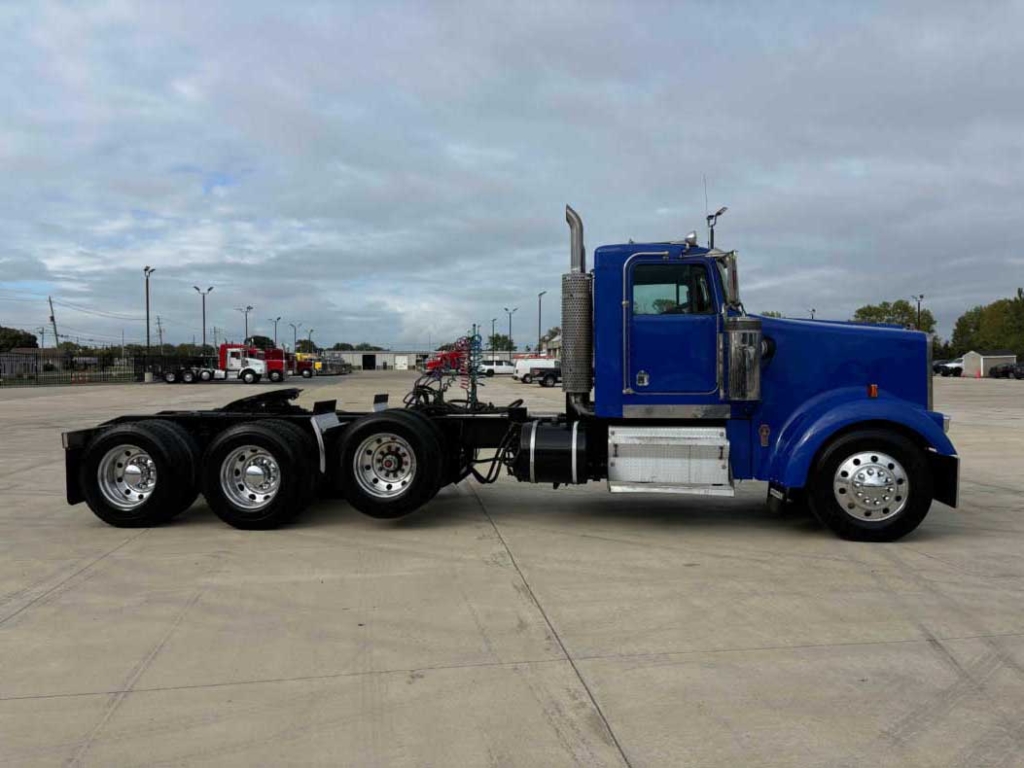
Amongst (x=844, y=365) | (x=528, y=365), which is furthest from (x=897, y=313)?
(x=844, y=365)

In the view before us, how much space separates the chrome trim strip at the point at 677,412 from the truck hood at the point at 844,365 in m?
0.44

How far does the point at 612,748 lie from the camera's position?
3.09m

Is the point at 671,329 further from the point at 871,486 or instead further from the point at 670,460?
the point at 871,486

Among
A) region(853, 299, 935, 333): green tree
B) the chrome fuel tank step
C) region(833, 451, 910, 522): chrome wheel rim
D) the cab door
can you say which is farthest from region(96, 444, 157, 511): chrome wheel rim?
region(853, 299, 935, 333): green tree

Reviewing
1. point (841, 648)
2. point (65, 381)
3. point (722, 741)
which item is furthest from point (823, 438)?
point (65, 381)

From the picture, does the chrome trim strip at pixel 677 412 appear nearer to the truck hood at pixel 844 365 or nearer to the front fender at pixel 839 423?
the truck hood at pixel 844 365

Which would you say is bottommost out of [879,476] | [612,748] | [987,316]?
[612,748]

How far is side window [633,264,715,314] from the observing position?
6629 millimetres

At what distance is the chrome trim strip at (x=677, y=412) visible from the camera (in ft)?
21.9

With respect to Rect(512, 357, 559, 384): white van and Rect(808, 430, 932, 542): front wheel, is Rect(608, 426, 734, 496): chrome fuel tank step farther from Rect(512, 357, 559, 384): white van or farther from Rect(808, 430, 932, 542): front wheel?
Rect(512, 357, 559, 384): white van

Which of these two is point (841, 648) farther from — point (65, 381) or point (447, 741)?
point (65, 381)

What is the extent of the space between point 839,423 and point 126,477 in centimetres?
673

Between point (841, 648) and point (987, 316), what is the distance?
365ft

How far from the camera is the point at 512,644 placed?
4.16 metres
